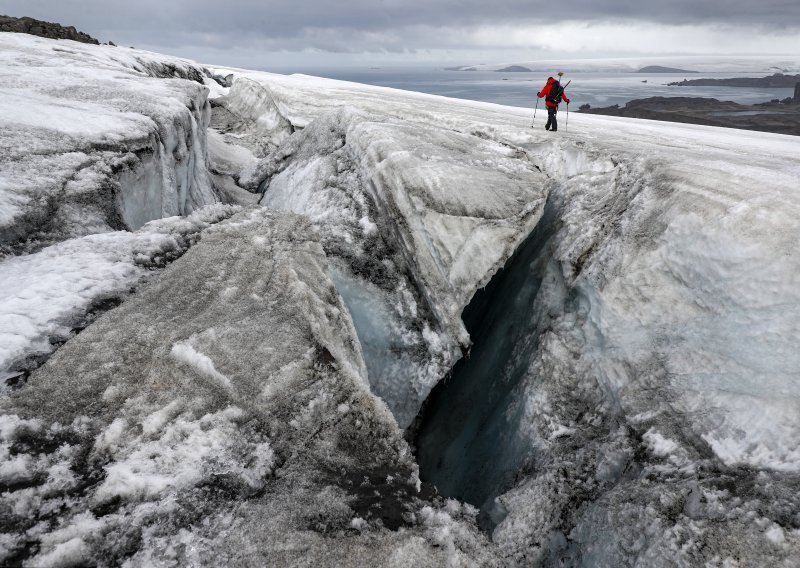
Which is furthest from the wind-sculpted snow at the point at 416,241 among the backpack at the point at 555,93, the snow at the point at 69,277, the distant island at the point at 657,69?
the distant island at the point at 657,69

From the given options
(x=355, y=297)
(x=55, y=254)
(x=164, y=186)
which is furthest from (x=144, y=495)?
(x=164, y=186)

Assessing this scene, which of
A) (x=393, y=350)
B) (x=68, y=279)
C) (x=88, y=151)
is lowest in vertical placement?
(x=393, y=350)

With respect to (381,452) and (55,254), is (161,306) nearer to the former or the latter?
(55,254)

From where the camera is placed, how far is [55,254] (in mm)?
3730

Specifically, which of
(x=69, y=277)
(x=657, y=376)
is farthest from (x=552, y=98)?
(x=69, y=277)

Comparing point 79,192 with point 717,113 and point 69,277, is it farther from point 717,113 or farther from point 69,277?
point 717,113

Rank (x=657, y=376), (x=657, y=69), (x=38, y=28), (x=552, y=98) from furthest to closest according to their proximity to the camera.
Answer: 1. (x=657, y=69)
2. (x=38, y=28)
3. (x=552, y=98)
4. (x=657, y=376)

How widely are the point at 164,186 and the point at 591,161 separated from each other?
232 inches

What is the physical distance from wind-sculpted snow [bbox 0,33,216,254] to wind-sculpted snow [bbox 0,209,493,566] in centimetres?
171

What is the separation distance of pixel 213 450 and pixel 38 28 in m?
23.1

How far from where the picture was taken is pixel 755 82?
58.3 metres

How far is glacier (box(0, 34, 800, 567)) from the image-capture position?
2.34 meters

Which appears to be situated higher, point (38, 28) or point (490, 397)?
point (38, 28)

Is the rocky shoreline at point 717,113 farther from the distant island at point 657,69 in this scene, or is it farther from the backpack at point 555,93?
the distant island at point 657,69
